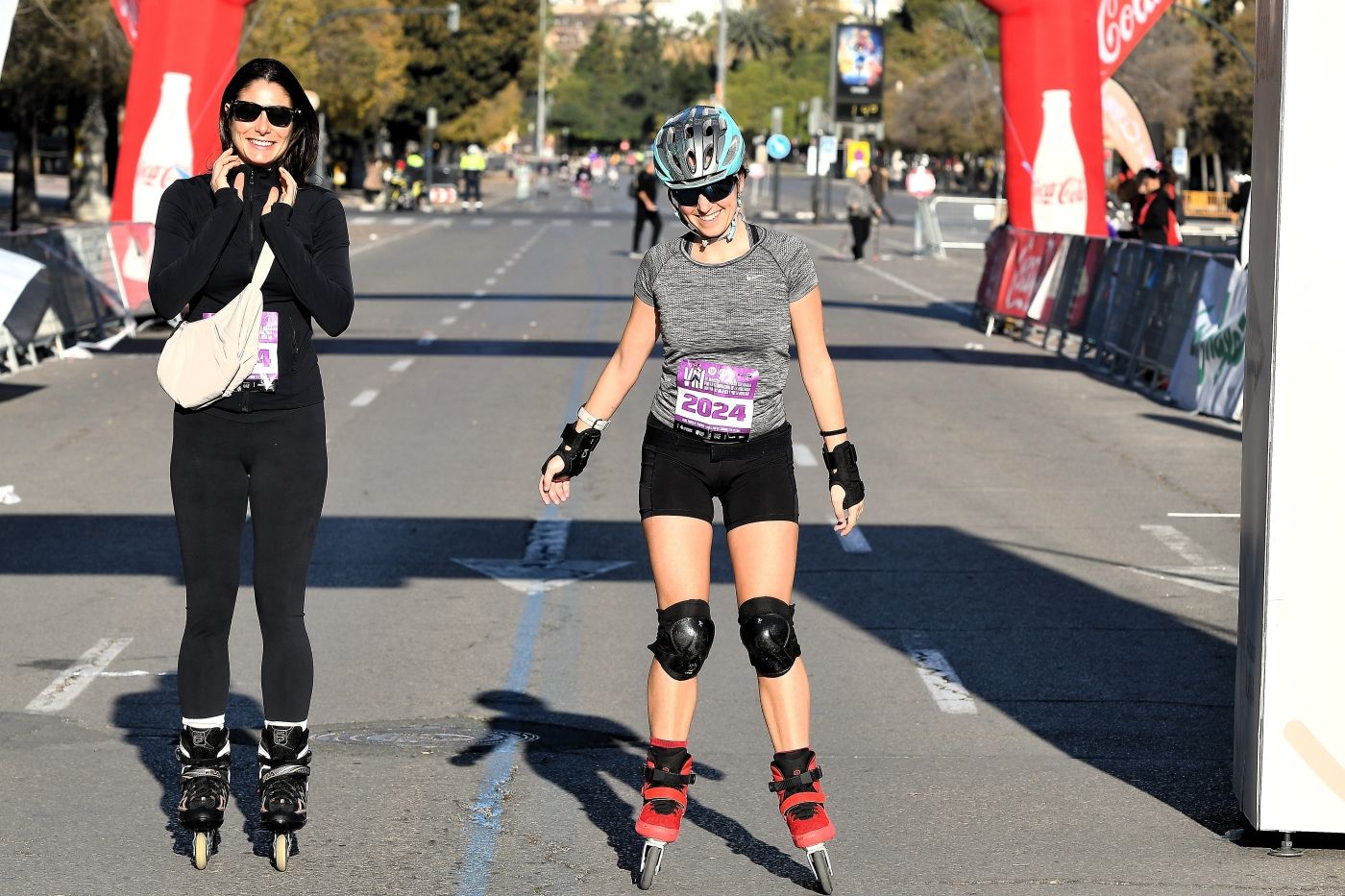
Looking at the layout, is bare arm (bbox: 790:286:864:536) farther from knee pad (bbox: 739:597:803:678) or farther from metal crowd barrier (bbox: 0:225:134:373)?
metal crowd barrier (bbox: 0:225:134:373)

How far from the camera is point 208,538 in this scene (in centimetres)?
521

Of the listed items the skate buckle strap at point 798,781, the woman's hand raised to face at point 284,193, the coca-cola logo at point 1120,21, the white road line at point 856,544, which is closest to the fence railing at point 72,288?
the white road line at point 856,544

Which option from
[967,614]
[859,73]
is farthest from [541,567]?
[859,73]

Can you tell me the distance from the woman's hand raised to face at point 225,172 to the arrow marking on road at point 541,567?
14.5ft

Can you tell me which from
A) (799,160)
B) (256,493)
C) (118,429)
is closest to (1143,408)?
(118,429)

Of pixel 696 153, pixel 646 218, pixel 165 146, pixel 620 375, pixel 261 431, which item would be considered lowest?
pixel 261 431

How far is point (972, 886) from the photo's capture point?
209 inches

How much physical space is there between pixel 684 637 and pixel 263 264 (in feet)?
4.46

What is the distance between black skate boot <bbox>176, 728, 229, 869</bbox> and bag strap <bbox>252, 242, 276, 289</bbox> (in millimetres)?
1135

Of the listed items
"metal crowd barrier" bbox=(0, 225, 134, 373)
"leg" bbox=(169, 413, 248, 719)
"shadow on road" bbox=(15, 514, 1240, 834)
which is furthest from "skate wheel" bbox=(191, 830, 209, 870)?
"metal crowd barrier" bbox=(0, 225, 134, 373)

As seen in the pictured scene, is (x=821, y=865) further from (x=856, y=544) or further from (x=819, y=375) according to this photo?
(x=856, y=544)

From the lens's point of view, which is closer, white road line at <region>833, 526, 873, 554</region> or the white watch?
the white watch

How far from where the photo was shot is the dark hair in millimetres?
5176

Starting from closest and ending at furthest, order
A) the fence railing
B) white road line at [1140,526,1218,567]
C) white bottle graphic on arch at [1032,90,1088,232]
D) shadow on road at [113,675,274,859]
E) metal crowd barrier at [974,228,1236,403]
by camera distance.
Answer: shadow on road at [113,675,274,859], white road line at [1140,526,1218,567], metal crowd barrier at [974,228,1236,403], the fence railing, white bottle graphic on arch at [1032,90,1088,232]
